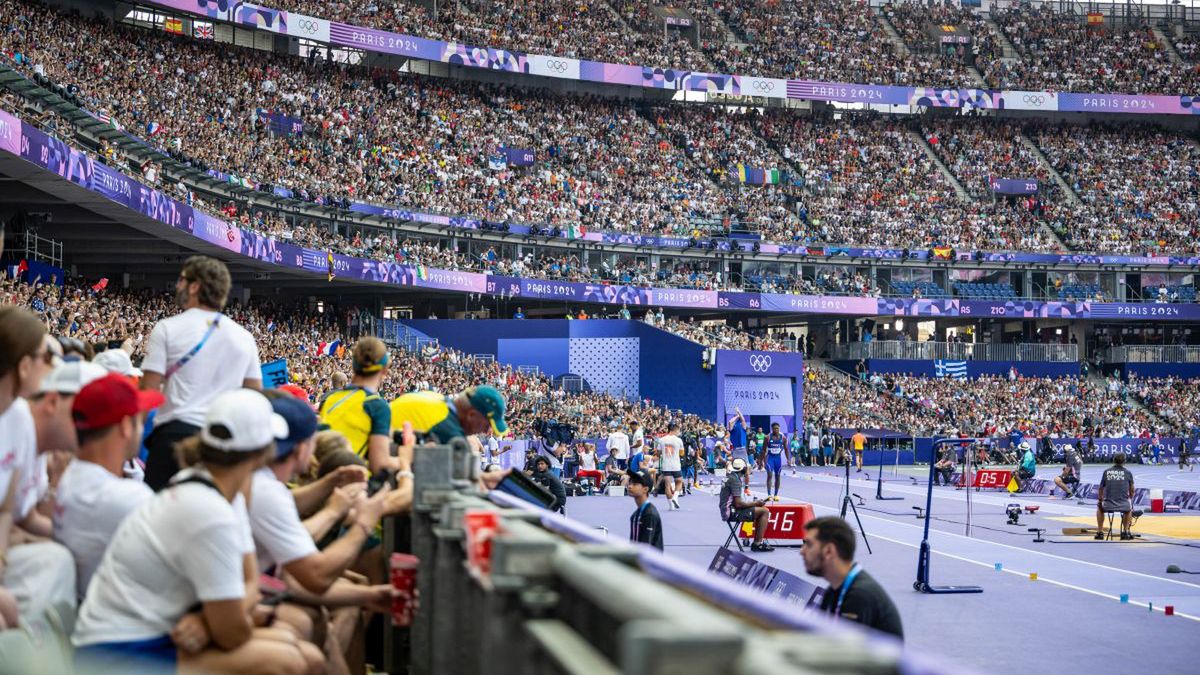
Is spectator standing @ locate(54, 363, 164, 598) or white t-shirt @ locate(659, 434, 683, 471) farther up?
spectator standing @ locate(54, 363, 164, 598)

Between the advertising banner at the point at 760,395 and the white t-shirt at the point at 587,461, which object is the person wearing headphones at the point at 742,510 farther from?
the advertising banner at the point at 760,395

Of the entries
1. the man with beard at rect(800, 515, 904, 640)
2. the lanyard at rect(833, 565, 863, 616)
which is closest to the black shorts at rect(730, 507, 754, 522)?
the man with beard at rect(800, 515, 904, 640)

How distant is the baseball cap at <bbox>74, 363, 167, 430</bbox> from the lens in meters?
4.36

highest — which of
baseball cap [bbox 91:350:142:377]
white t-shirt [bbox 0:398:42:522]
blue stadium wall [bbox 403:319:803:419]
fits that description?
blue stadium wall [bbox 403:319:803:419]

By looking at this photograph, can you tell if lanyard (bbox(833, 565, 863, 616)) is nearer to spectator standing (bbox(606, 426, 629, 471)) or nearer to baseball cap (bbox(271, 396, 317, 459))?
baseball cap (bbox(271, 396, 317, 459))

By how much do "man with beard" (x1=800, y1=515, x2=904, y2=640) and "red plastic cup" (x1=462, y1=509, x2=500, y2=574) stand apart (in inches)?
142

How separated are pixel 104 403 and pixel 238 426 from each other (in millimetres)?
566

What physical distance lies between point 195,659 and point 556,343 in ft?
144

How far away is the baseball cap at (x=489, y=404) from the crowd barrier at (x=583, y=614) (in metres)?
1.48

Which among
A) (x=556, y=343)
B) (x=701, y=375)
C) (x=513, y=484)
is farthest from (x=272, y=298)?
(x=513, y=484)

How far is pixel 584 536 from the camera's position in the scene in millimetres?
3953

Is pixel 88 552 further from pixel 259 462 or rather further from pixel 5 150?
pixel 5 150

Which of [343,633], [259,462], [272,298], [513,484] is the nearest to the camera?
[259,462]

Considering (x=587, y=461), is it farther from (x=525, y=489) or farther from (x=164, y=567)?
(x=164, y=567)
